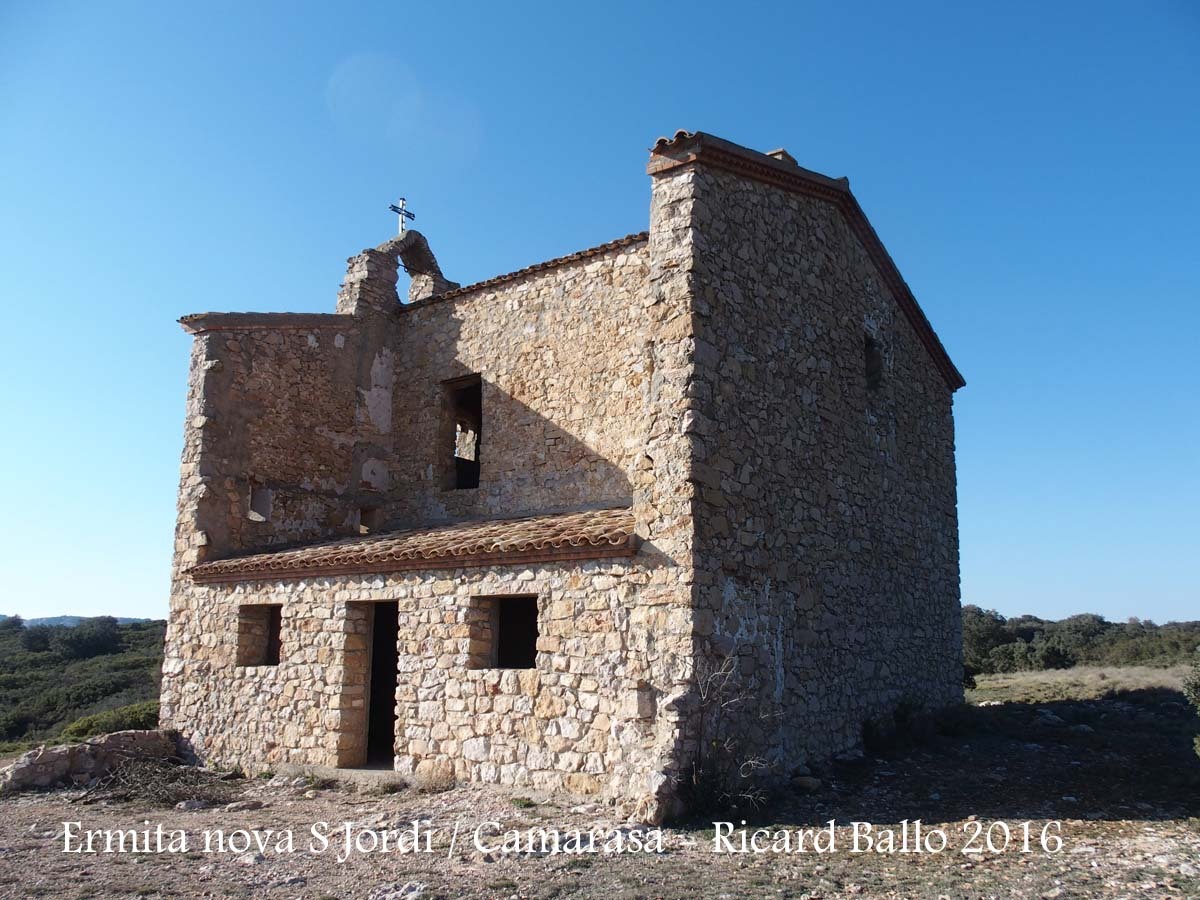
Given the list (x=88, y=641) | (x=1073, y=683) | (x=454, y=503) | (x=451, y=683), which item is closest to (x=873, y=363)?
(x=454, y=503)

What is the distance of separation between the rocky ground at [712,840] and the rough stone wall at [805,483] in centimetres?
97

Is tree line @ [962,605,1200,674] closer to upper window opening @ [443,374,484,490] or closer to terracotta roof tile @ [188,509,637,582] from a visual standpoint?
upper window opening @ [443,374,484,490]

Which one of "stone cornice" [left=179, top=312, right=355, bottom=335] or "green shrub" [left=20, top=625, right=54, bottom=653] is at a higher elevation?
"stone cornice" [left=179, top=312, right=355, bottom=335]

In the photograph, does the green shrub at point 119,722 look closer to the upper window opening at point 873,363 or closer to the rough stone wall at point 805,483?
the rough stone wall at point 805,483

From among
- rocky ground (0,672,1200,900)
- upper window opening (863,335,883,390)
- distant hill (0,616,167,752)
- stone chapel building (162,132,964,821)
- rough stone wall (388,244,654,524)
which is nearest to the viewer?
rocky ground (0,672,1200,900)

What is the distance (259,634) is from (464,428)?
5.01 meters

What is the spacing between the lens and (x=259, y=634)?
11992 mm

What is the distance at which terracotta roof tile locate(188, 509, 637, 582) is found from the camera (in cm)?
887

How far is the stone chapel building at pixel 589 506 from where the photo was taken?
340 inches

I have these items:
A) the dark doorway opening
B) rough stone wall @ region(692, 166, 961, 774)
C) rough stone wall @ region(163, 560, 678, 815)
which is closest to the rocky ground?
rough stone wall @ region(163, 560, 678, 815)

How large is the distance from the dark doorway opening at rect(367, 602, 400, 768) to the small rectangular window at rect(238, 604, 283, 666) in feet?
4.13

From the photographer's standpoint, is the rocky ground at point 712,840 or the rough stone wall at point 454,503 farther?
the rough stone wall at point 454,503

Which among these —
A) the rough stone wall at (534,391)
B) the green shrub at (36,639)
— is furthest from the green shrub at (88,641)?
the rough stone wall at (534,391)

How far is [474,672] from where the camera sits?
9.47 metres
